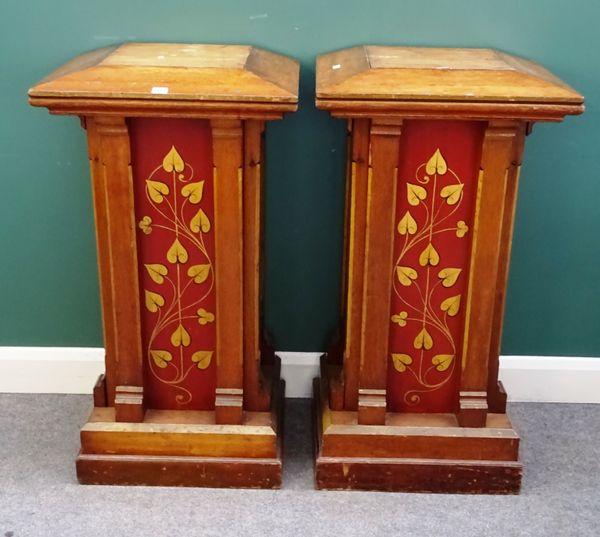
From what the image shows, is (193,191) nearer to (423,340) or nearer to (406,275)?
(406,275)

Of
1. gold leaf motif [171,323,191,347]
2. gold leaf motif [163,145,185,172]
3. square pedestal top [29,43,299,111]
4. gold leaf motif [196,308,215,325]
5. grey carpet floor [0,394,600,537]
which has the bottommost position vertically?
grey carpet floor [0,394,600,537]

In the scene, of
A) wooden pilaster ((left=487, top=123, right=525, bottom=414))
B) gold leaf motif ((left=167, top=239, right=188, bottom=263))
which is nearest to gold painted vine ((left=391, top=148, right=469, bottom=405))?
wooden pilaster ((left=487, top=123, right=525, bottom=414))

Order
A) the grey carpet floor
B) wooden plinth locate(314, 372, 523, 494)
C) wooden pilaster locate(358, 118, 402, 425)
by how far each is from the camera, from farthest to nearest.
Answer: wooden plinth locate(314, 372, 523, 494)
the grey carpet floor
wooden pilaster locate(358, 118, 402, 425)

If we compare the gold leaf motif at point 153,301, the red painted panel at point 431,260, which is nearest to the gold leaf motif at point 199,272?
the gold leaf motif at point 153,301

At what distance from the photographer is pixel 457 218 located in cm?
197

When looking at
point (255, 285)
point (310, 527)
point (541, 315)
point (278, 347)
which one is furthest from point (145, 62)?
point (541, 315)

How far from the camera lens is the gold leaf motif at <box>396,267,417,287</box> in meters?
2.03

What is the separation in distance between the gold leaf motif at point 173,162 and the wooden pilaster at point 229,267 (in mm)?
85

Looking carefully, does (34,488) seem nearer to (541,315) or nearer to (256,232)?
(256,232)

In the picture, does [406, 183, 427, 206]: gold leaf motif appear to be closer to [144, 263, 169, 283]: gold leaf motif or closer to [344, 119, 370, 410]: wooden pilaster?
[344, 119, 370, 410]: wooden pilaster

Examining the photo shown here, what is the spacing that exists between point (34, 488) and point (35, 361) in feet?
1.69

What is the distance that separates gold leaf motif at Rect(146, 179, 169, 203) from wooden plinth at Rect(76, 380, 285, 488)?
0.59 m

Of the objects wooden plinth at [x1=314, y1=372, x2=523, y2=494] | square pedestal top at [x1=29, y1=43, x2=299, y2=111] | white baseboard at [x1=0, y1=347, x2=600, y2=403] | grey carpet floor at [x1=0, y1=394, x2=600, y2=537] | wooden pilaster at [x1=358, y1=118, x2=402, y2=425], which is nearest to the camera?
square pedestal top at [x1=29, y1=43, x2=299, y2=111]

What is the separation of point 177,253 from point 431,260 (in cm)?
63
